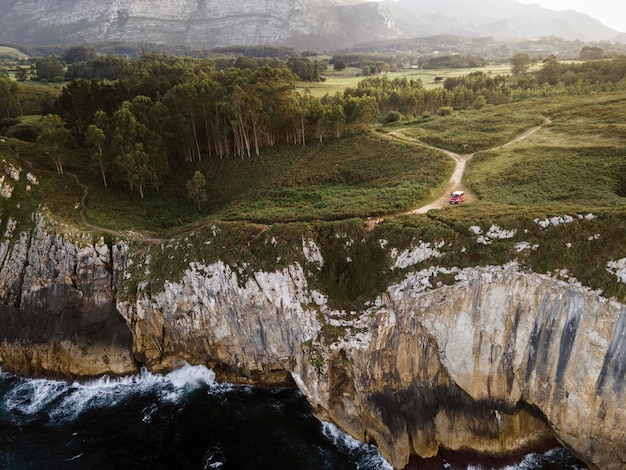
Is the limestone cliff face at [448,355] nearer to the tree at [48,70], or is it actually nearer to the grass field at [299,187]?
the grass field at [299,187]

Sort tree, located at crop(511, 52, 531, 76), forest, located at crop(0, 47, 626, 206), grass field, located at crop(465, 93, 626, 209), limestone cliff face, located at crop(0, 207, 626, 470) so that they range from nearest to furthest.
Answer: limestone cliff face, located at crop(0, 207, 626, 470) → grass field, located at crop(465, 93, 626, 209) → forest, located at crop(0, 47, 626, 206) → tree, located at crop(511, 52, 531, 76)

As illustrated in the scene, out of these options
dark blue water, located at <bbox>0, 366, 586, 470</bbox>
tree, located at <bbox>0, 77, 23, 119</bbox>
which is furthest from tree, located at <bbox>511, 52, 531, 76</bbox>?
tree, located at <bbox>0, 77, 23, 119</bbox>

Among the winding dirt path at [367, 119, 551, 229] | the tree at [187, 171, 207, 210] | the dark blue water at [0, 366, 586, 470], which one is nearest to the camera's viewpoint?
the dark blue water at [0, 366, 586, 470]

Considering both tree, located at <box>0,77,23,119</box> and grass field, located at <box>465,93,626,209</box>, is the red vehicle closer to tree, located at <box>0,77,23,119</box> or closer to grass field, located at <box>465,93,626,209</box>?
grass field, located at <box>465,93,626,209</box>

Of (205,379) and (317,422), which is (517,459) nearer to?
(317,422)

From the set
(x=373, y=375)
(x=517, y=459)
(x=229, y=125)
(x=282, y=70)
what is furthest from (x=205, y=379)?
(x=282, y=70)

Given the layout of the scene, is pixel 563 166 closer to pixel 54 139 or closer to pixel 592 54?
pixel 54 139

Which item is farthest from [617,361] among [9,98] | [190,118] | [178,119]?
→ [9,98]
